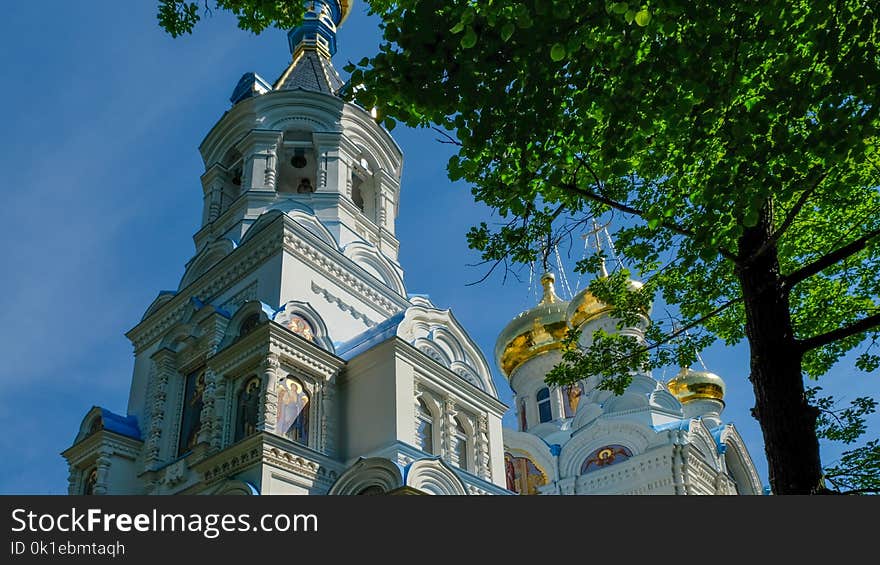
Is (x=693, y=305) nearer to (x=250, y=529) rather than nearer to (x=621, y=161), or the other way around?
(x=621, y=161)

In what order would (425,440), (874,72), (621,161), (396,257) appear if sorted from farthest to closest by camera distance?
(396,257) < (425,440) < (621,161) < (874,72)

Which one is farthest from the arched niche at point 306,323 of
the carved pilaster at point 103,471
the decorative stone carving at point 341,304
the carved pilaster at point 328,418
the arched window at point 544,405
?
the arched window at point 544,405

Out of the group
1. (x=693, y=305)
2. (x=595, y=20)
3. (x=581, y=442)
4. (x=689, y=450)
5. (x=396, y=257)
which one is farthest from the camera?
(x=581, y=442)

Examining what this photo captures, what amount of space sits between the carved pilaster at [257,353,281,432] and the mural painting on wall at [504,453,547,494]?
430 inches

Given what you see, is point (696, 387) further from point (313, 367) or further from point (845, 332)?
point (845, 332)

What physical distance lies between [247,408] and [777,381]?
879 cm

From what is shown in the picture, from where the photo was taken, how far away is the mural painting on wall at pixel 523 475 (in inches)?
837

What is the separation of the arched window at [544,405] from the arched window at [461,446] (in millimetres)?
11904

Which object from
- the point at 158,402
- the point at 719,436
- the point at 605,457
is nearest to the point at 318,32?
the point at 158,402

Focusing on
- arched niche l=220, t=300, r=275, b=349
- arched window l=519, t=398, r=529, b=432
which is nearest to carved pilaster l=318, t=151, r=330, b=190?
arched niche l=220, t=300, r=275, b=349

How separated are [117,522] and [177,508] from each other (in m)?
0.31

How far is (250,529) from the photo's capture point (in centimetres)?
393

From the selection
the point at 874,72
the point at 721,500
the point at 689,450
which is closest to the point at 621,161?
the point at 874,72

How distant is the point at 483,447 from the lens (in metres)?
13.9
